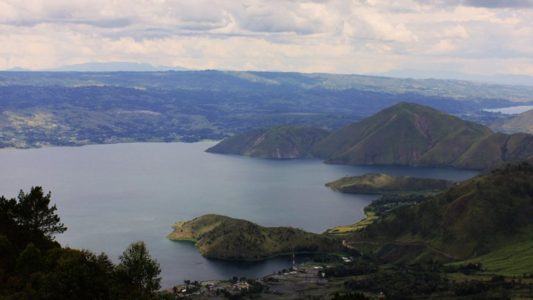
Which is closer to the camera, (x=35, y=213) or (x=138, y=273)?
(x=138, y=273)

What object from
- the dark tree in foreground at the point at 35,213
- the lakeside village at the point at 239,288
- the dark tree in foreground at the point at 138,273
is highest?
the dark tree in foreground at the point at 35,213

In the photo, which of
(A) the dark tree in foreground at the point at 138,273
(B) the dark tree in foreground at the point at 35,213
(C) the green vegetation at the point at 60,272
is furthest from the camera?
(B) the dark tree in foreground at the point at 35,213

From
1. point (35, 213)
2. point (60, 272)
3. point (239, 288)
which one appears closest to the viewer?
point (60, 272)

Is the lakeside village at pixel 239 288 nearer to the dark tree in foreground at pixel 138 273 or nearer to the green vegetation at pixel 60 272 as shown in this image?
the green vegetation at pixel 60 272

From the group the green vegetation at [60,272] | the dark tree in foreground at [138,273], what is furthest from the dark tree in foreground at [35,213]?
the dark tree in foreground at [138,273]

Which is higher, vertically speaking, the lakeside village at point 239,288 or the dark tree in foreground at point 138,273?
the dark tree in foreground at point 138,273

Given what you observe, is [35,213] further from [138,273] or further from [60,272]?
[60,272]

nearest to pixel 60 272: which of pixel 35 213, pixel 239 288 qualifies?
pixel 35 213

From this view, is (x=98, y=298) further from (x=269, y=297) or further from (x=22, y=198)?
(x=269, y=297)

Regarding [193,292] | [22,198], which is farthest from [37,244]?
[193,292]
